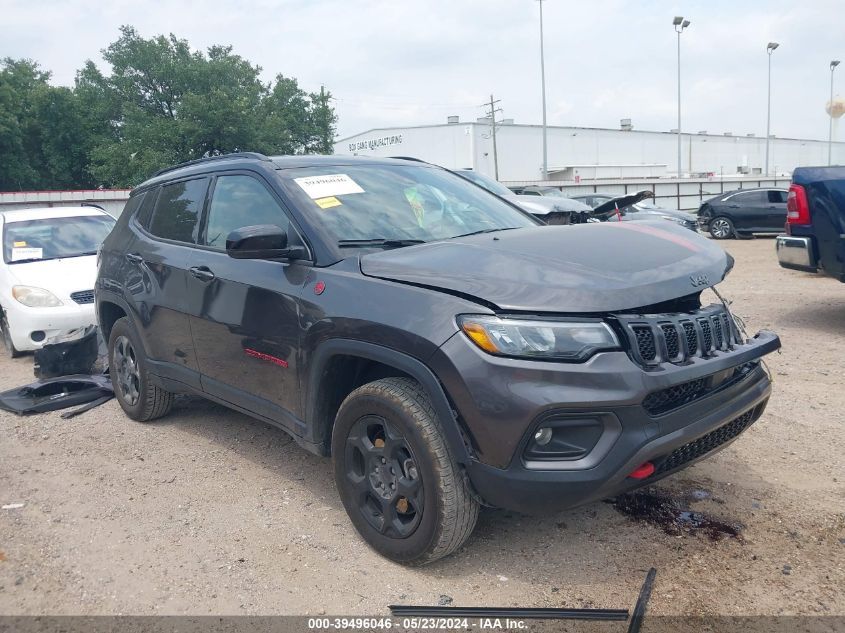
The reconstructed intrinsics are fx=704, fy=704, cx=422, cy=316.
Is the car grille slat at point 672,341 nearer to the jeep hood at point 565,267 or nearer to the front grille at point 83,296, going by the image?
the jeep hood at point 565,267

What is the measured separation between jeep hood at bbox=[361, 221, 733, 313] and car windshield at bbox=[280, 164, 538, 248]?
256 mm

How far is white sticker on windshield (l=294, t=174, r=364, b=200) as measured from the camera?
361 centimetres

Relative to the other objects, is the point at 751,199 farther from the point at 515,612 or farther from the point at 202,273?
the point at 515,612

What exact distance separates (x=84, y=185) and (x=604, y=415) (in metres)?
47.7

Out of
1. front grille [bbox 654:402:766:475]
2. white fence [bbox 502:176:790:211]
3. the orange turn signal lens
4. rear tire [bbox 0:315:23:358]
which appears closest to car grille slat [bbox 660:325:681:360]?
front grille [bbox 654:402:766:475]

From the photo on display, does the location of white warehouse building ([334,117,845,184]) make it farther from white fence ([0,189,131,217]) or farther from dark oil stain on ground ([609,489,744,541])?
dark oil stain on ground ([609,489,744,541])

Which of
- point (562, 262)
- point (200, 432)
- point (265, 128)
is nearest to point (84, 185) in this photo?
point (265, 128)

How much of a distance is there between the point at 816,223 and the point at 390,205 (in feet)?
16.6

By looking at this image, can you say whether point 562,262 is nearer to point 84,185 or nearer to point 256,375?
point 256,375

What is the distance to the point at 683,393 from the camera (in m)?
2.75

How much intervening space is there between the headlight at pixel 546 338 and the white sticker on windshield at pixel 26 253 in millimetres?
6813

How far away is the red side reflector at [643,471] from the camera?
2605 millimetres

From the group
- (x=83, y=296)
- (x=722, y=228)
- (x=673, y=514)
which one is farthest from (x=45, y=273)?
(x=722, y=228)

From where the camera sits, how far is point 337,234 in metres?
3.40
